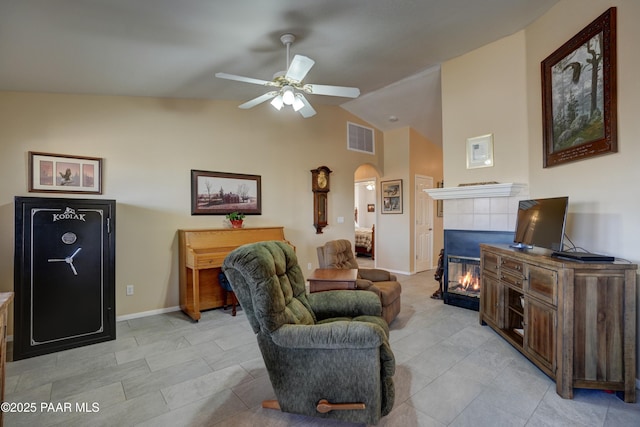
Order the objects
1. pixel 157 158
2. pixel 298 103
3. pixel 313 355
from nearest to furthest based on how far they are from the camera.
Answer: pixel 313 355 → pixel 298 103 → pixel 157 158

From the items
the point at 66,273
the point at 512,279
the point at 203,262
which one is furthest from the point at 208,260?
the point at 512,279

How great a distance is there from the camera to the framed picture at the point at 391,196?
6.09m

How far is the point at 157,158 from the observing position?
12.1 feet

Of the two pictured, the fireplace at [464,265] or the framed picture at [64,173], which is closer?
the framed picture at [64,173]

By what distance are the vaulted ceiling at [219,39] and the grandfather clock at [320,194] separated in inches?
64.0

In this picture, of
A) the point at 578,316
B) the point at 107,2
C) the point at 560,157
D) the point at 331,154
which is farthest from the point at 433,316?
the point at 107,2

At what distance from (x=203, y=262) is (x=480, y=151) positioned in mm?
3836

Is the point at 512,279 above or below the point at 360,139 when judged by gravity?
below

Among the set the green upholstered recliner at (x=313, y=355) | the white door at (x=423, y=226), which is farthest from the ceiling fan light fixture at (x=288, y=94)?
the white door at (x=423, y=226)

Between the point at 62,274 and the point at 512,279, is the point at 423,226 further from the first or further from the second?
the point at 62,274

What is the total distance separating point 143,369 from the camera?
Answer: 2410mm

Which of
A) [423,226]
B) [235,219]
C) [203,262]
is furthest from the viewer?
[423,226]

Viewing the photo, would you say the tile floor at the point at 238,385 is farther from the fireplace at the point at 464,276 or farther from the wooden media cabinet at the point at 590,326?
the fireplace at the point at 464,276

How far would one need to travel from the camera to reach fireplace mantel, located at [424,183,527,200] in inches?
136
